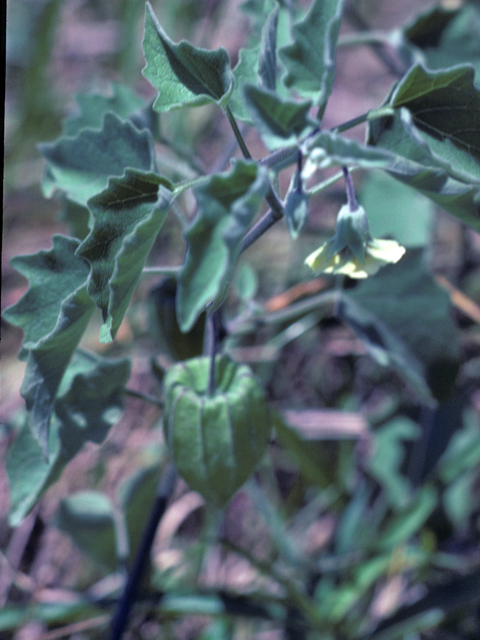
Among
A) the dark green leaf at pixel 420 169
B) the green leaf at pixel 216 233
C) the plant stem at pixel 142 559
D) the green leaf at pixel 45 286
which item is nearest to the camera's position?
the green leaf at pixel 216 233

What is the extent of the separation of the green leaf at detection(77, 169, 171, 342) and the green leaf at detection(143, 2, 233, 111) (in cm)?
9

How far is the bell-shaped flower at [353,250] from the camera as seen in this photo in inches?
21.9

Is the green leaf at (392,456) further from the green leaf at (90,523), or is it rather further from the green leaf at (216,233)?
the green leaf at (216,233)

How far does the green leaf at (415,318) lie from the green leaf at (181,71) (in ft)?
1.48

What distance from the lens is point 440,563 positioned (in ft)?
3.69

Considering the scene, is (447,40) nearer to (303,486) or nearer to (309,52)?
(309,52)

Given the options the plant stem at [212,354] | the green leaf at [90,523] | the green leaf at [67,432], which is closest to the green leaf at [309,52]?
the plant stem at [212,354]

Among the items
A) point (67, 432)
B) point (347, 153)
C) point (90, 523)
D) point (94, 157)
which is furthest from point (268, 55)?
point (90, 523)

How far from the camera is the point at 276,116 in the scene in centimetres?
50

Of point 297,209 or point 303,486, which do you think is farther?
point 303,486

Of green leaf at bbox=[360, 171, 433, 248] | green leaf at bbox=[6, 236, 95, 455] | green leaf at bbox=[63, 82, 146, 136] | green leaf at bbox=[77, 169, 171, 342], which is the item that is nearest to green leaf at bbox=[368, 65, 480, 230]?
green leaf at bbox=[77, 169, 171, 342]

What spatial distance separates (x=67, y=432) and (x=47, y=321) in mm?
152

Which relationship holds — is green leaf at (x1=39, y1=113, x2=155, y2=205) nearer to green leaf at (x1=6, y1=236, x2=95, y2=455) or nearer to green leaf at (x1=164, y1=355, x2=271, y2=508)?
green leaf at (x1=6, y1=236, x2=95, y2=455)

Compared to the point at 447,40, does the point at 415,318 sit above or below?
below
